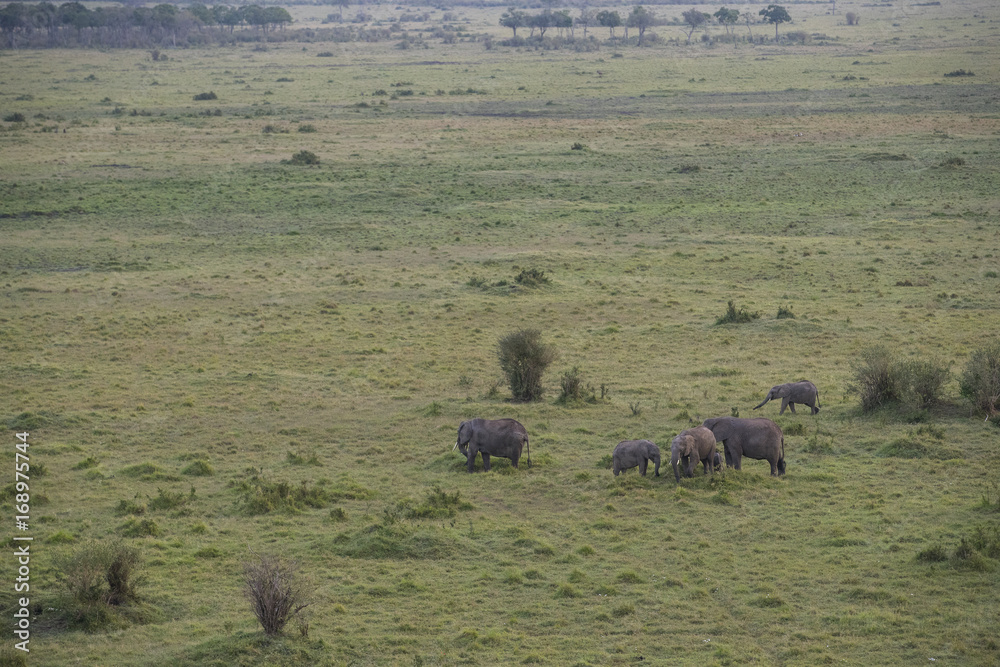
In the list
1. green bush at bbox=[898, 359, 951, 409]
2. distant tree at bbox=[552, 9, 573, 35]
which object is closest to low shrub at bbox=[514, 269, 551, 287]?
green bush at bbox=[898, 359, 951, 409]

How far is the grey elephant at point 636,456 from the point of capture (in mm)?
17875

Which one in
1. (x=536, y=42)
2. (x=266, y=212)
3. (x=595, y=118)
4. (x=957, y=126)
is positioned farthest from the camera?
(x=536, y=42)

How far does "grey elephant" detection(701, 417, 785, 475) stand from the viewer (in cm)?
1766

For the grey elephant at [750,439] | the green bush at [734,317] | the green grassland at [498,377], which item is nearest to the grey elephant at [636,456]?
the green grassland at [498,377]

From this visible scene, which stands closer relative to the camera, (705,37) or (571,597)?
(571,597)

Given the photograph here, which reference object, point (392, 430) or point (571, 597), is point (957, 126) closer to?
point (392, 430)

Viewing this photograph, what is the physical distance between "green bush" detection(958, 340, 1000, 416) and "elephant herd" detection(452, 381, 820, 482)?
457cm

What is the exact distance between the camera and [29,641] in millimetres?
12742

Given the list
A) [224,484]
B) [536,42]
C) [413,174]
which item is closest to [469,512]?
[224,484]

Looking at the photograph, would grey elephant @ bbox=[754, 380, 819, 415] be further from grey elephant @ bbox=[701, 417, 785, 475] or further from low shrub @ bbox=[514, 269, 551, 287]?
low shrub @ bbox=[514, 269, 551, 287]

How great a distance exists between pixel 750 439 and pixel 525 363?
6360 mm

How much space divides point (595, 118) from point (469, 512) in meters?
62.2

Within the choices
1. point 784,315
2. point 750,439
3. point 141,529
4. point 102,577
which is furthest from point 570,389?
point 102,577

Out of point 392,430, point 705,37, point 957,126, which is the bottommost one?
point 392,430
